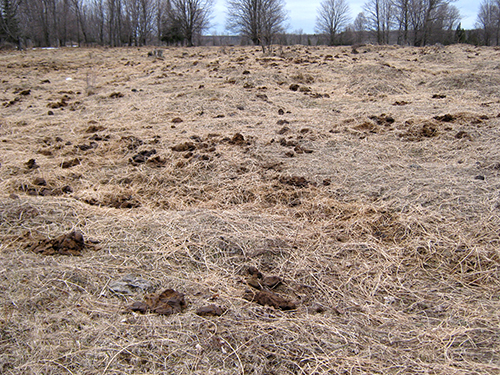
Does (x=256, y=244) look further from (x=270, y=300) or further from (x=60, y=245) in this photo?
(x=60, y=245)

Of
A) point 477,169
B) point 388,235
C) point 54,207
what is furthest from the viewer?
point 477,169

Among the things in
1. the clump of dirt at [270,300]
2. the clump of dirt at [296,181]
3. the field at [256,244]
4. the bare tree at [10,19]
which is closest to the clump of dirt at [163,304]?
the field at [256,244]

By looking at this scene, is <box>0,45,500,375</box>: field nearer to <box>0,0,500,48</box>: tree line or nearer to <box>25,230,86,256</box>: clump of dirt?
<box>25,230,86,256</box>: clump of dirt

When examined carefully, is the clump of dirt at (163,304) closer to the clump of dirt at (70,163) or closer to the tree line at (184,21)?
the clump of dirt at (70,163)

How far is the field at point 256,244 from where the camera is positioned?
6.47ft

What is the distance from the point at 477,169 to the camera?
411 centimetres

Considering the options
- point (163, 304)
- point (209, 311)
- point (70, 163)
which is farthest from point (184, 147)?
point (209, 311)

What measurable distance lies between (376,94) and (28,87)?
1047 cm

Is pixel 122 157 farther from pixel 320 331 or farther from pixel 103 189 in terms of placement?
pixel 320 331

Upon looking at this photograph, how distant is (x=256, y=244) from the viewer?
2.96 meters

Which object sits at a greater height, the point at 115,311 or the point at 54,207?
the point at 54,207

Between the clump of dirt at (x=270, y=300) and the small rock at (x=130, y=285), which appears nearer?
the clump of dirt at (x=270, y=300)

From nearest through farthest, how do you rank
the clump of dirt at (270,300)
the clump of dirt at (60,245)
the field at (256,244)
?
the field at (256,244), the clump of dirt at (270,300), the clump of dirt at (60,245)

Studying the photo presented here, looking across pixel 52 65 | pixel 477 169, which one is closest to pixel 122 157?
pixel 477 169
